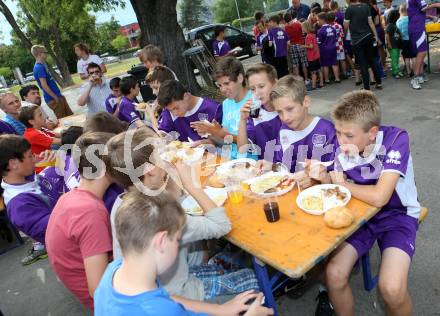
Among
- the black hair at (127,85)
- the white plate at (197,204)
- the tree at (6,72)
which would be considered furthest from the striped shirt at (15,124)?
the tree at (6,72)

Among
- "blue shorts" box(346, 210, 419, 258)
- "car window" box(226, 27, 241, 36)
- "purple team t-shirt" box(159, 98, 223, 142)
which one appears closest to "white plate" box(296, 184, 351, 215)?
"blue shorts" box(346, 210, 419, 258)

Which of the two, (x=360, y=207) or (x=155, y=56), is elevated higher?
(x=155, y=56)

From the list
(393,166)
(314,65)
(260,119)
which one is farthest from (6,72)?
(393,166)

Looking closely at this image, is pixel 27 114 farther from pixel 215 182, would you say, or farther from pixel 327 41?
pixel 327 41

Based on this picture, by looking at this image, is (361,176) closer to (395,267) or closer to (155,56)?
(395,267)

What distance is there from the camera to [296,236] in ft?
5.82

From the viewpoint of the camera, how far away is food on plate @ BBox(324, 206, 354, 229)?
1745 millimetres

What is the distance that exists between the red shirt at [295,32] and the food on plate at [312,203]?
712cm

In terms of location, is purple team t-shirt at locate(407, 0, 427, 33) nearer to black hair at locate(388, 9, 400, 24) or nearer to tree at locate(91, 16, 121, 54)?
black hair at locate(388, 9, 400, 24)

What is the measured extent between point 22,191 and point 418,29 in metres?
6.85

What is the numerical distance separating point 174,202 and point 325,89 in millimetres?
7226

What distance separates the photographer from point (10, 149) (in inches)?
112

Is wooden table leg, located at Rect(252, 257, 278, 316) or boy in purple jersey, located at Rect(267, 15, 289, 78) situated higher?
boy in purple jersey, located at Rect(267, 15, 289, 78)

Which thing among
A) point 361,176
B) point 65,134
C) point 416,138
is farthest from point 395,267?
point 416,138
